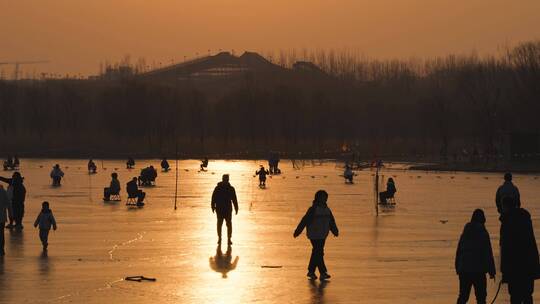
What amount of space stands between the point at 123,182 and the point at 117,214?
23.7 metres

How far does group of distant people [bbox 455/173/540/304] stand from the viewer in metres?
14.4

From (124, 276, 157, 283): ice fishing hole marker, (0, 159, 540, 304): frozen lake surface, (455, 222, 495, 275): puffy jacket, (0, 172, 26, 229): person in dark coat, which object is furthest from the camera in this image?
(0, 172, 26, 229): person in dark coat

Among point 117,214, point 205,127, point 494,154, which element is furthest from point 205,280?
point 205,127

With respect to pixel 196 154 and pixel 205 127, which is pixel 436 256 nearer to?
pixel 196 154

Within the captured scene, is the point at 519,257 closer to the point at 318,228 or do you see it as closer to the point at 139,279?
the point at 318,228

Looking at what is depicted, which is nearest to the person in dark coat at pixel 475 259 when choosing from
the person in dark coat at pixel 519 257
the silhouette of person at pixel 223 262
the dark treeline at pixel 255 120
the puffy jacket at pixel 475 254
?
the puffy jacket at pixel 475 254

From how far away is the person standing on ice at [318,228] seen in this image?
60.7ft

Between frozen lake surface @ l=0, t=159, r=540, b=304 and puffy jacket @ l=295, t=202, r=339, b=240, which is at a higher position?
puffy jacket @ l=295, t=202, r=339, b=240

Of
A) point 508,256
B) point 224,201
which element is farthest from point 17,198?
point 508,256

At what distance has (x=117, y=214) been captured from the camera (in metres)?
33.7

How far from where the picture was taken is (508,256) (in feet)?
47.5

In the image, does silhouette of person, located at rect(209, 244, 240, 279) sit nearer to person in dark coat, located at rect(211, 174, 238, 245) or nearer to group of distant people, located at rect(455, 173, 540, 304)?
person in dark coat, located at rect(211, 174, 238, 245)

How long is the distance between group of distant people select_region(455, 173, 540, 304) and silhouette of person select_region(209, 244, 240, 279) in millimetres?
4735

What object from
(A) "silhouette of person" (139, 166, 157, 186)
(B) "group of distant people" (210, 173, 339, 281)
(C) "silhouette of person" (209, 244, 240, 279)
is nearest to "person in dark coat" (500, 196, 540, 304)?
(B) "group of distant people" (210, 173, 339, 281)
